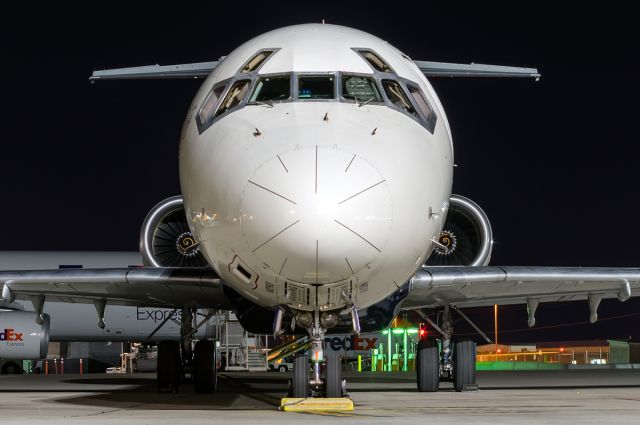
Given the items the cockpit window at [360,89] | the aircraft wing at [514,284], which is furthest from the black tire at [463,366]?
the cockpit window at [360,89]

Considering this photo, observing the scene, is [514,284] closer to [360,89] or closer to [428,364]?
[428,364]

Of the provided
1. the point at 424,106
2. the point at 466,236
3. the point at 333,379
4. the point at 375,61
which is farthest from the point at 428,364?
the point at 375,61

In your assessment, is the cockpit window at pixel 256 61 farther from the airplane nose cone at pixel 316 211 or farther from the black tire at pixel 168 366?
the black tire at pixel 168 366

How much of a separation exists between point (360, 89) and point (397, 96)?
43 cm

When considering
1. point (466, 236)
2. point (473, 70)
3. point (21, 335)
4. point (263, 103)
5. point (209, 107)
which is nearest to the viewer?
point (263, 103)

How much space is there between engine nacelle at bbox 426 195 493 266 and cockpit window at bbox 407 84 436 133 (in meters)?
6.09

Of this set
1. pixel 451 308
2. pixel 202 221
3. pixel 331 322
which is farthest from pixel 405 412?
pixel 451 308

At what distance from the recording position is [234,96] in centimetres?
1118

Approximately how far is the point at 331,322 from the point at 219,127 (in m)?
2.48

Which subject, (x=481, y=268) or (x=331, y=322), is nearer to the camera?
(x=331, y=322)

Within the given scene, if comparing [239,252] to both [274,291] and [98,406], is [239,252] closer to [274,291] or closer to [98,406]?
[274,291]

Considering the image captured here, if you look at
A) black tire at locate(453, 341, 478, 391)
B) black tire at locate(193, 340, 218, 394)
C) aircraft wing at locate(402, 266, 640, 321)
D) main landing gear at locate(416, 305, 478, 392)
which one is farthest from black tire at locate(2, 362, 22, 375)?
aircraft wing at locate(402, 266, 640, 321)

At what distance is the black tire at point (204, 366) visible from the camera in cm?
1725

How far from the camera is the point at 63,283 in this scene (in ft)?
52.1
